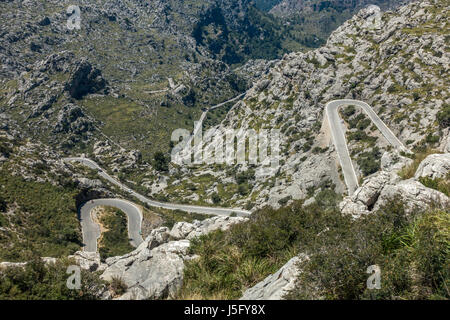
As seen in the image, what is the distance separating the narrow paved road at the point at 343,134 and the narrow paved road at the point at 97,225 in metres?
45.9

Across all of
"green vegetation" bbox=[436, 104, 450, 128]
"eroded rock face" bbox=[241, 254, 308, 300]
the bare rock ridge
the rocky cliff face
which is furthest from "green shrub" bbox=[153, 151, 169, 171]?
"eroded rock face" bbox=[241, 254, 308, 300]

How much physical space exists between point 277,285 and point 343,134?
67.3 metres

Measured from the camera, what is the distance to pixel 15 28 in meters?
195

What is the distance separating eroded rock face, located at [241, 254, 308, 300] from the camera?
9.07 meters

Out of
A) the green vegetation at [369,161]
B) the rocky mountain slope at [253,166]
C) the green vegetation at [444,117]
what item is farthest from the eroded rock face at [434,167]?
the green vegetation at [444,117]

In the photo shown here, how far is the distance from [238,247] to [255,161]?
86.3 meters

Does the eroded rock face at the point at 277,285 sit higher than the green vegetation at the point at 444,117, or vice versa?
the green vegetation at the point at 444,117

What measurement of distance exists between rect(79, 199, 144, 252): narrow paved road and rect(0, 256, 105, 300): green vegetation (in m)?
42.2

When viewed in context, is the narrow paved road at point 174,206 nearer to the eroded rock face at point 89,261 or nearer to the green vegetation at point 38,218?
the green vegetation at point 38,218

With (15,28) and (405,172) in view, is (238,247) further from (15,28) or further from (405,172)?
(15,28)

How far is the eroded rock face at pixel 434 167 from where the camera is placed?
1545 cm

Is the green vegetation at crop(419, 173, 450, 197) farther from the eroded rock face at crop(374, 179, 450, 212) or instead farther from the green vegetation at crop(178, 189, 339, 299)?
the green vegetation at crop(178, 189, 339, 299)

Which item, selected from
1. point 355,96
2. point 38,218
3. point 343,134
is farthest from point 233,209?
point 355,96

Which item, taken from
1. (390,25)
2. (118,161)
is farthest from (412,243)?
(118,161)
